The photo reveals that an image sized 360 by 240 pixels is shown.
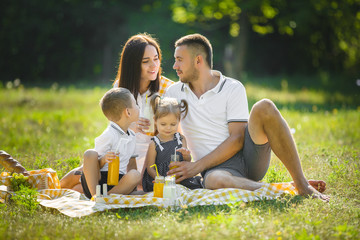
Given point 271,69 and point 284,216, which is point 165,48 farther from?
point 284,216

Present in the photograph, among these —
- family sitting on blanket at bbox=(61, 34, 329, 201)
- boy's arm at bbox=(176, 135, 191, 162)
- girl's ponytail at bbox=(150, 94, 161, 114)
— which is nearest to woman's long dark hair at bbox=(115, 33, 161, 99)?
family sitting on blanket at bbox=(61, 34, 329, 201)

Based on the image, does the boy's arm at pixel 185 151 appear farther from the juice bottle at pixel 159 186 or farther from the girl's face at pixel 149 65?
the girl's face at pixel 149 65

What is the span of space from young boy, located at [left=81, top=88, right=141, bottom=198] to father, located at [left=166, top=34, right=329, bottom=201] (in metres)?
0.50

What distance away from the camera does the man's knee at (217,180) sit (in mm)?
4105

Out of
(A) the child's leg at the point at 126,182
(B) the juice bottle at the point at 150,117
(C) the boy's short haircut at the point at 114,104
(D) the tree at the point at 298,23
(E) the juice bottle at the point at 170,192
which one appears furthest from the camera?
(D) the tree at the point at 298,23

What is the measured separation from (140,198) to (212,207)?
67 centimetres

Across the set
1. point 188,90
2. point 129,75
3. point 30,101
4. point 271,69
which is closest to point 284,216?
point 188,90

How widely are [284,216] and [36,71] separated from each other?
18.0 meters

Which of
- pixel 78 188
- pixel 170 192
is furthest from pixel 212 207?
pixel 78 188

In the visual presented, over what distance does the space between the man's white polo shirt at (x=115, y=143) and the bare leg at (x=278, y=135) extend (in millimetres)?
1202

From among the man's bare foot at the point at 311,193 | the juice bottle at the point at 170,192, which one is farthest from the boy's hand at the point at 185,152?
the man's bare foot at the point at 311,193

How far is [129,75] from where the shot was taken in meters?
A: 4.86

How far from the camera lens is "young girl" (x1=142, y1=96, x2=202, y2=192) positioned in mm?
→ 4379

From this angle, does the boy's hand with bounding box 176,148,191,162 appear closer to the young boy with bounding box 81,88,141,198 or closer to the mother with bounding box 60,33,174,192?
the young boy with bounding box 81,88,141,198
